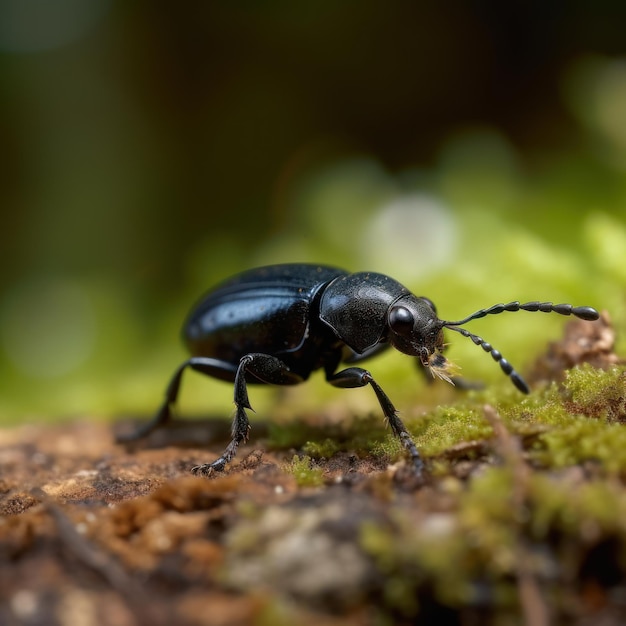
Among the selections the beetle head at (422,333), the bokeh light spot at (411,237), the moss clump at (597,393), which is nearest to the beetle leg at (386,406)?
the beetle head at (422,333)

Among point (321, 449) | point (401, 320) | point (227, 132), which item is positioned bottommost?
point (321, 449)

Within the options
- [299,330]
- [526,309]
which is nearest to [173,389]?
[299,330]

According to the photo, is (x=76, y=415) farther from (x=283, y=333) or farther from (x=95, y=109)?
(x=95, y=109)

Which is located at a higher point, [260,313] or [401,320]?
[260,313]

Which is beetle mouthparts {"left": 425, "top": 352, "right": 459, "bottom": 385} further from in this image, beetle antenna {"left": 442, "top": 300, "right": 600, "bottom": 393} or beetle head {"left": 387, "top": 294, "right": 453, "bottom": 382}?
beetle antenna {"left": 442, "top": 300, "right": 600, "bottom": 393}

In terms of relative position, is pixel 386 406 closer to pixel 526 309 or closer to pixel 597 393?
pixel 526 309

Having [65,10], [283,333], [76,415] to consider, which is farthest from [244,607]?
[65,10]

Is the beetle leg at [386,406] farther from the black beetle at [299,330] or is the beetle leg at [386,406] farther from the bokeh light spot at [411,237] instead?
the bokeh light spot at [411,237]
